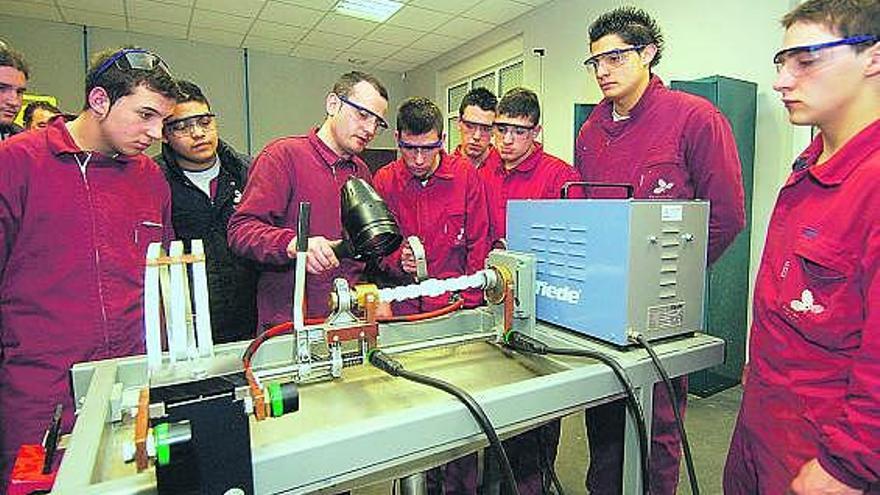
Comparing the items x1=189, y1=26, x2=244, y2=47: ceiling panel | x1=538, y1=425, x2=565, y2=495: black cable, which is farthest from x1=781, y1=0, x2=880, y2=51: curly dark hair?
x1=189, y1=26, x2=244, y2=47: ceiling panel

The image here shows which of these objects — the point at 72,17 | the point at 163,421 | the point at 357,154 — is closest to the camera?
the point at 163,421

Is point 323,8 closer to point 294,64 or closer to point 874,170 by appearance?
point 294,64

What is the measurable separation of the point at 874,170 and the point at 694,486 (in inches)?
25.3

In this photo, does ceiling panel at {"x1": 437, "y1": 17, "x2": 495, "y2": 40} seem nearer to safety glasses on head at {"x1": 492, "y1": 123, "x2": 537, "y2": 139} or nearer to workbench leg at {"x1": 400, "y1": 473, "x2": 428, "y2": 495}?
safety glasses on head at {"x1": 492, "y1": 123, "x2": 537, "y2": 139}

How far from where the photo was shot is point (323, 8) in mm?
4781

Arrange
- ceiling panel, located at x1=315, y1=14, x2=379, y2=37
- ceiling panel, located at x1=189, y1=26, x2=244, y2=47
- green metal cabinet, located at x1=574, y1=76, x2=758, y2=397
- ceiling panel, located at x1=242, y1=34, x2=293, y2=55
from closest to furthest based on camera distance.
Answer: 1. green metal cabinet, located at x1=574, y1=76, x2=758, y2=397
2. ceiling panel, located at x1=315, y1=14, x2=379, y2=37
3. ceiling panel, located at x1=189, y1=26, x2=244, y2=47
4. ceiling panel, located at x1=242, y1=34, x2=293, y2=55

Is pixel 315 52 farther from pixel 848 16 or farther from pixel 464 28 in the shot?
pixel 848 16

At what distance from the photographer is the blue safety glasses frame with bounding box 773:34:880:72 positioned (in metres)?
0.91

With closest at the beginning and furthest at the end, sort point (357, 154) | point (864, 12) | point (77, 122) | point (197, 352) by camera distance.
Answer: point (197, 352) < point (864, 12) < point (77, 122) < point (357, 154)

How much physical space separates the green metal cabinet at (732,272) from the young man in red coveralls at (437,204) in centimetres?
167

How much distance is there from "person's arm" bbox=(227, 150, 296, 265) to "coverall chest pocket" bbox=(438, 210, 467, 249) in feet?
2.01

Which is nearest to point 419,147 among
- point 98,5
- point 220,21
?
point 220,21

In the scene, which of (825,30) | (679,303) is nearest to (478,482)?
(679,303)

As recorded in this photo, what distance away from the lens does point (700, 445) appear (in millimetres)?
2492
